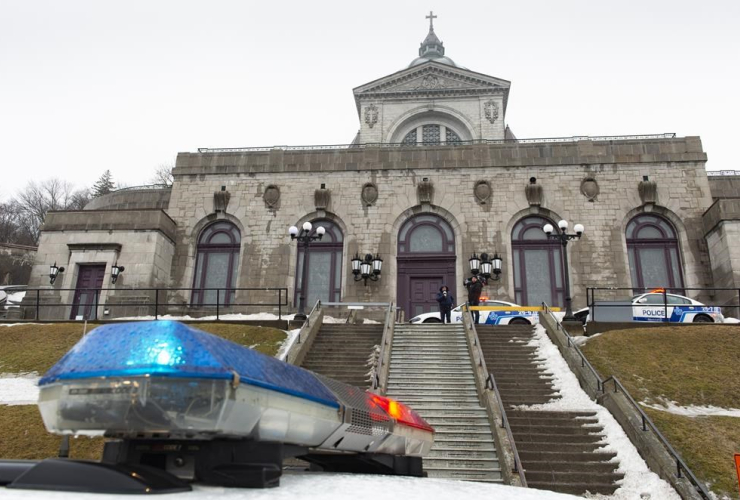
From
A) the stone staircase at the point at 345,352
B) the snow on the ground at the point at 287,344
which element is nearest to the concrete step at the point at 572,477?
the stone staircase at the point at 345,352

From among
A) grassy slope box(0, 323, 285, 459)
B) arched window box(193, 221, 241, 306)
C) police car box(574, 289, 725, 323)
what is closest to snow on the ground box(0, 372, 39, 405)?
grassy slope box(0, 323, 285, 459)

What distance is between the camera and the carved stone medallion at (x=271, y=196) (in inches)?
1109

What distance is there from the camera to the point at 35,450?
1125cm

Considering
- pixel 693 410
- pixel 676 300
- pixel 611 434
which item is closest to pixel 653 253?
pixel 676 300

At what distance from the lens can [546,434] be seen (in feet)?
39.9

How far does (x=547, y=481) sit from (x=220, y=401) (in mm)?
8790

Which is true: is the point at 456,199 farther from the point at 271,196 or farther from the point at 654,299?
the point at 654,299

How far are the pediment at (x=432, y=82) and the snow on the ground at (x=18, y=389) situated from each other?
1485 inches

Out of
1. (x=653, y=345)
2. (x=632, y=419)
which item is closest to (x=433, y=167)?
(x=653, y=345)

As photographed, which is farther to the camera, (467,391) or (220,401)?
(467,391)

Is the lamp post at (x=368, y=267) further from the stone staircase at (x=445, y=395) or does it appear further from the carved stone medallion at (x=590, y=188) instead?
the carved stone medallion at (x=590, y=188)

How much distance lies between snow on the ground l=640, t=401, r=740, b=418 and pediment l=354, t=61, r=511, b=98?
126ft

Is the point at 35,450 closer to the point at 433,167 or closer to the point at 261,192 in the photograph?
the point at 261,192

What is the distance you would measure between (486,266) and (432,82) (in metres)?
27.5
